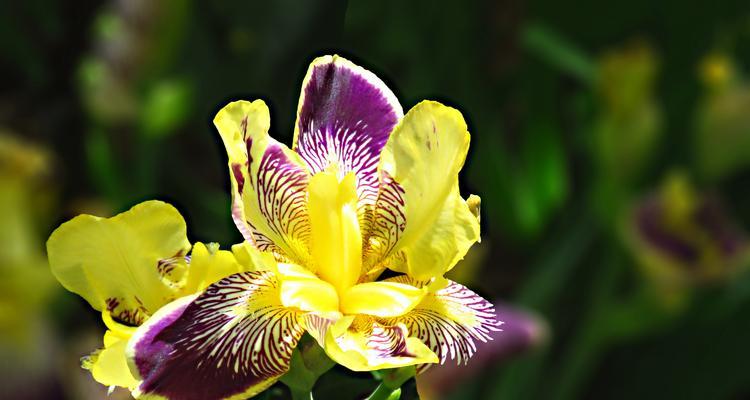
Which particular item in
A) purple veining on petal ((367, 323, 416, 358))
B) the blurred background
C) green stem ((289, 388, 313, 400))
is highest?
purple veining on petal ((367, 323, 416, 358))

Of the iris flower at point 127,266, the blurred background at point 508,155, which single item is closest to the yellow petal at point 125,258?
the iris flower at point 127,266

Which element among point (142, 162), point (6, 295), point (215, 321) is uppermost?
point (215, 321)

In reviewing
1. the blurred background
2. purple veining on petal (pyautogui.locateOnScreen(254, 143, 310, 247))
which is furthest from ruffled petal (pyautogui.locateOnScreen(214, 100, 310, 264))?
the blurred background

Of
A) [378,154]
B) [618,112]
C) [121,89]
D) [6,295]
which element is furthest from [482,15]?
[378,154]

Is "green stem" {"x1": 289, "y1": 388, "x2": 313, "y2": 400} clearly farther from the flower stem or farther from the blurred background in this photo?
the blurred background

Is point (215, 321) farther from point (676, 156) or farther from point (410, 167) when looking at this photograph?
point (676, 156)

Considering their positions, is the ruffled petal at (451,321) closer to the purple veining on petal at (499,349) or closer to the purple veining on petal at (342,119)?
the purple veining on petal at (342,119)
